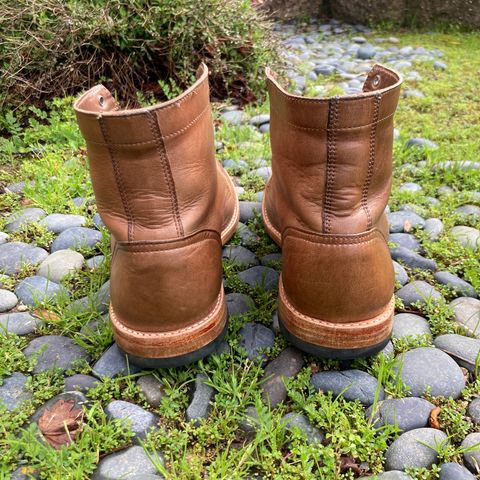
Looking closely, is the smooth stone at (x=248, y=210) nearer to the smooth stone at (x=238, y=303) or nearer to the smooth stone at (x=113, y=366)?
the smooth stone at (x=238, y=303)

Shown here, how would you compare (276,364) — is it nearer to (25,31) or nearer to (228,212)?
(228,212)

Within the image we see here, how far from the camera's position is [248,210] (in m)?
2.35

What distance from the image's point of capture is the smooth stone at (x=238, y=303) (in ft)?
5.86

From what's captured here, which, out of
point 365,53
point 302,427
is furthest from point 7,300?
point 365,53

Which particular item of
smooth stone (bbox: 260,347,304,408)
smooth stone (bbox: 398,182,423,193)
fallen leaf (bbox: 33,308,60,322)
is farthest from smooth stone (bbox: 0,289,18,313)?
smooth stone (bbox: 398,182,423,193)

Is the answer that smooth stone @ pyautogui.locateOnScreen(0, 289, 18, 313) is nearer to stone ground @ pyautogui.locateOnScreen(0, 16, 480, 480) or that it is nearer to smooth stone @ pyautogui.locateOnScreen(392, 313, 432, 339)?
stone ground @ pyautogui.locateOnScreen(0, 16, 480, 480)

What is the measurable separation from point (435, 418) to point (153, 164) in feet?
3.39

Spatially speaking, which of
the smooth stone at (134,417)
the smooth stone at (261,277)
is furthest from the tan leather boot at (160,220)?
the smooth stone at (261,277)

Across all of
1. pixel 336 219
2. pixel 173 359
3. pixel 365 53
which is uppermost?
pixel 336 219

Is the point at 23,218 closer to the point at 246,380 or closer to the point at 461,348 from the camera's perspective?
the point at 246,380

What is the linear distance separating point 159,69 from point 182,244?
97.0 inches

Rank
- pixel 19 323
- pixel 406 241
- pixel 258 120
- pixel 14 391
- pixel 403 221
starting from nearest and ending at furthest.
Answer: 1. pixel 14 391
2. pixel 19 323
3. pixel 406 241
4. pixel 403 221
5. pixel 258 120

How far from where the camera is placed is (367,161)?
1372 millimetres

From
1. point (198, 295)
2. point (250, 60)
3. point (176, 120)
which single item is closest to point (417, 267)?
point (198, 295)
